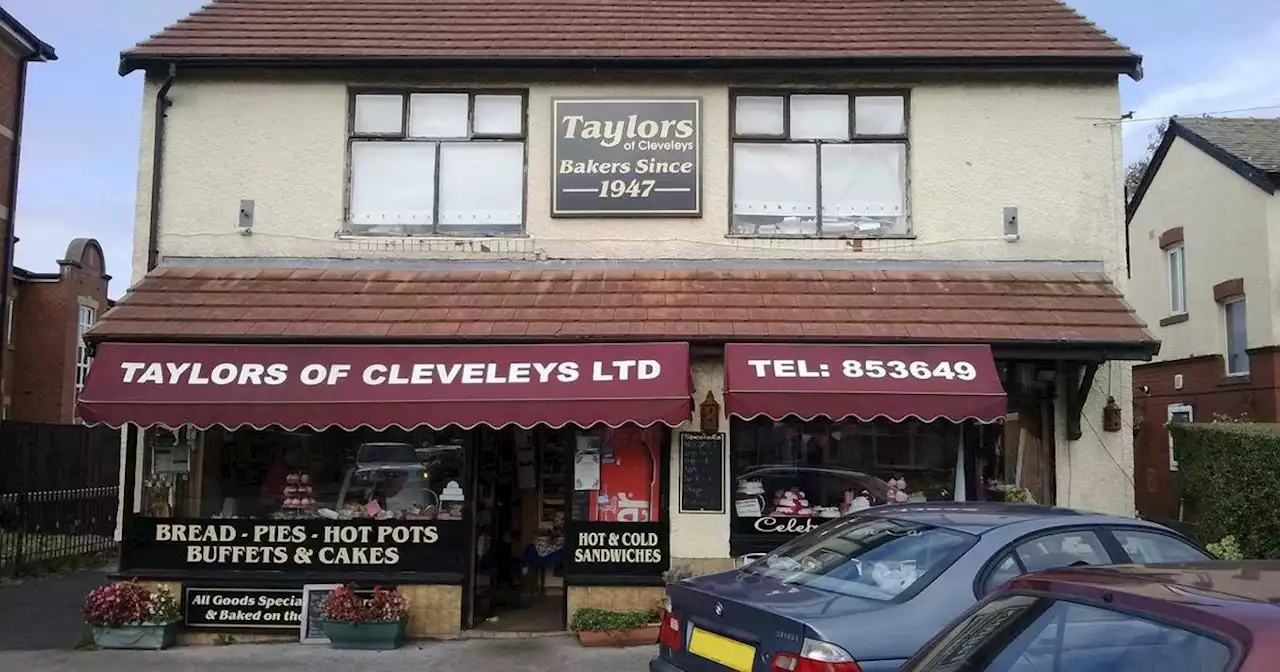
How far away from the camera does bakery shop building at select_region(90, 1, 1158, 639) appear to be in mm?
8133

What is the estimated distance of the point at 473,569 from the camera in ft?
28.5

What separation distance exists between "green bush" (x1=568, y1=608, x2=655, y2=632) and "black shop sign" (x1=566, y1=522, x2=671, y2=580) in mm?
372

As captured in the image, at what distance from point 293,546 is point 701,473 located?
364cm

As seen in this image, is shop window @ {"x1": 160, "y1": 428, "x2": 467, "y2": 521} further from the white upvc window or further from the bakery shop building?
the white upvc window

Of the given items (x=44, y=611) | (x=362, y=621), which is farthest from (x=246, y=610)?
(x=44, y=611)

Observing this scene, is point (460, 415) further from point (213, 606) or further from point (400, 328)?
point (213, 606)

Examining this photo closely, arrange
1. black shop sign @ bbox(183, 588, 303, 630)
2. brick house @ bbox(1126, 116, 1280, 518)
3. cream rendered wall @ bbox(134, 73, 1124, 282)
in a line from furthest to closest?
brick house @ bbox(1126, 116, 1280, 518)
cream rendered wall @ bbox(134, 73, 1124, 282)
black shop sign @ bbox(183, 588, 303, 630)

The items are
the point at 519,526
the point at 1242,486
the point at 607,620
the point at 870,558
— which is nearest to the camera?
the point at 870,558

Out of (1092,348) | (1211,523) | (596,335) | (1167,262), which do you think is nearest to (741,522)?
(596,335)

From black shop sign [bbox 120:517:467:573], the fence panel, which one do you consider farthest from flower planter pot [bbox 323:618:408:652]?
the fence panel

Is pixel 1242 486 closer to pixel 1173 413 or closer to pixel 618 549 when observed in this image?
pixel 618 549

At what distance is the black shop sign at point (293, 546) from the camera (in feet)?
27.5

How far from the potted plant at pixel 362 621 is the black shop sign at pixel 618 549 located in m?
1.53

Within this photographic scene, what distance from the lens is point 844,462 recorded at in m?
8.91
